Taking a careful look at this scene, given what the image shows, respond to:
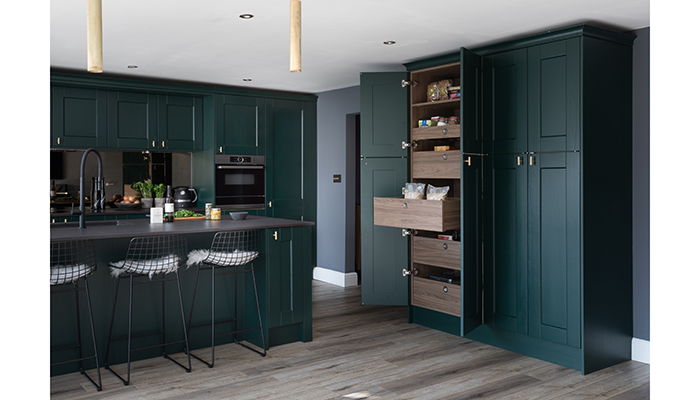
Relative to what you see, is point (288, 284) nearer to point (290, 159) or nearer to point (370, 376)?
point (370, 376)

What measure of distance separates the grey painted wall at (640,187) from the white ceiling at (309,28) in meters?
0.27

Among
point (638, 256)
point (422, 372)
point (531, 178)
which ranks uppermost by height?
point (531, 178)

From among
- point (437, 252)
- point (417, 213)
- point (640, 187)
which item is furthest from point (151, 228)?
point (640, 187)

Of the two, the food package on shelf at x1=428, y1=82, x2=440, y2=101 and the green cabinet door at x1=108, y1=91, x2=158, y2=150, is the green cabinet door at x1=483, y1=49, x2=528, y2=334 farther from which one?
the green cabinet door at x1=108, y1=91, x2=158, y2=150

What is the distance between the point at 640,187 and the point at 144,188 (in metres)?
4.67

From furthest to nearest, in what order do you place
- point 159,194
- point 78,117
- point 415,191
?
point 159,194 → point 78,117 → point 415,191

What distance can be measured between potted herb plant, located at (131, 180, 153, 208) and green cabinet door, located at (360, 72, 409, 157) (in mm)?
2513

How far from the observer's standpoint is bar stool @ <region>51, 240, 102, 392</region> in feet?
10.1

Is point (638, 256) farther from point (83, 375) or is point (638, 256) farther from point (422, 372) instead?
point (83, 375)

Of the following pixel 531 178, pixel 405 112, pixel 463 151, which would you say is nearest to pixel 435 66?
pixel 405 112

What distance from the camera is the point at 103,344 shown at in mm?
3566

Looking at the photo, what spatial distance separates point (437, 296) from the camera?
14.4 ft

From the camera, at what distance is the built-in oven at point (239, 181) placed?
598 centimetres
